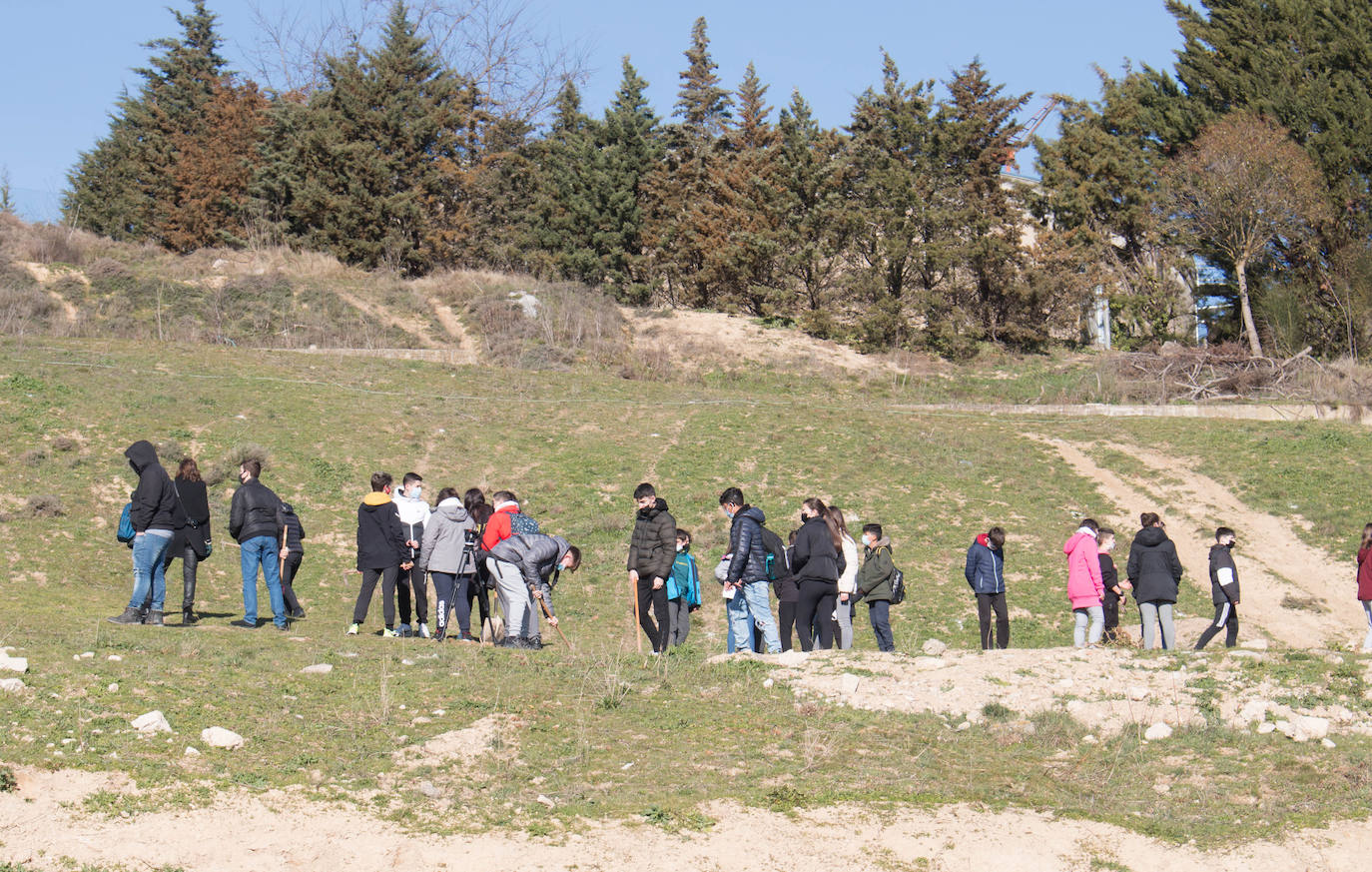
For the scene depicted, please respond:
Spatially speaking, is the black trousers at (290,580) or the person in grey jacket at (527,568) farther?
the black trousers at (290,580)

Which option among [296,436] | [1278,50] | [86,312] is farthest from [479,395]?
[1278,50]

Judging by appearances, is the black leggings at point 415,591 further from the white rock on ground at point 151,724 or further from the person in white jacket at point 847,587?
the white rock on ground at point 151,724

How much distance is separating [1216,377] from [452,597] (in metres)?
28.8

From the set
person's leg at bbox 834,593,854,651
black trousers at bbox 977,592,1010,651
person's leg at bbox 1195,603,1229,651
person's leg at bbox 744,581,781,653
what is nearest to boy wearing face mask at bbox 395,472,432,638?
person's leg at bbox 744,581,781,653

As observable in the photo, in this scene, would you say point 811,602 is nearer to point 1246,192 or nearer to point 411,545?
point 411,545

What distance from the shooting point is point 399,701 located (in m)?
8.49

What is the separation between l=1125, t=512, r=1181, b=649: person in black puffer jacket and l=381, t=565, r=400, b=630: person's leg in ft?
24.2

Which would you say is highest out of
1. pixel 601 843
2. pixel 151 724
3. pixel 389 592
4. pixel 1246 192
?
pixel 1246 192

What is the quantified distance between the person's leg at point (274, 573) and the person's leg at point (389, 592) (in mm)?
981

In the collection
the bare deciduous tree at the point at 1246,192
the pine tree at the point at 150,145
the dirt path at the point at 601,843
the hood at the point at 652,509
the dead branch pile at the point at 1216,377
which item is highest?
the pine tree at the point at 150,145

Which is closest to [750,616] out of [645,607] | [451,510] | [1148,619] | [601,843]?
[645,607]

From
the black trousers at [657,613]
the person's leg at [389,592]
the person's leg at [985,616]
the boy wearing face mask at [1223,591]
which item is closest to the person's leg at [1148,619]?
the boy wearing face mask at [1223,591]

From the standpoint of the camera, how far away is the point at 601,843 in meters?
6.48

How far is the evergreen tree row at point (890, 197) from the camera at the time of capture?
4031 cm
